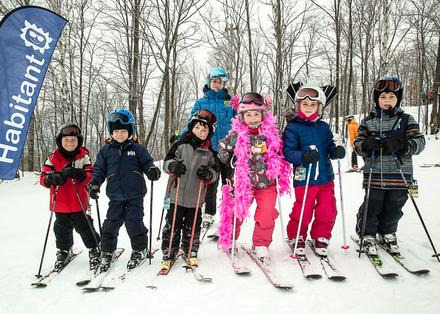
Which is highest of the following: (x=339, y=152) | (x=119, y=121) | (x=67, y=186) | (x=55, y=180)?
(x=119, y=121)

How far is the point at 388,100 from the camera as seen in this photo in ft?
9.87

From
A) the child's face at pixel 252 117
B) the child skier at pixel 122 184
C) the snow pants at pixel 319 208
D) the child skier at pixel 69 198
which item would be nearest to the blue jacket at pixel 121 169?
the child skier at pixel 122 184

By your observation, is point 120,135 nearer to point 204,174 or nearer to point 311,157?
point 204,174

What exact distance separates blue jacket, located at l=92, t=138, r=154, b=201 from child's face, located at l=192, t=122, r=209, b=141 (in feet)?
2.49

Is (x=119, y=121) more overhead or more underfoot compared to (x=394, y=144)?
more overhead

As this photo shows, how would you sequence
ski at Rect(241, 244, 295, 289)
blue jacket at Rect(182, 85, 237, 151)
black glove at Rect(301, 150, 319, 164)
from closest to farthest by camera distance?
ski at Rect(241, 244, 295, 289) < black glove at Rect(301, 150, 319, 164) < blue jacket at Rect(182, 85, 237, 151)

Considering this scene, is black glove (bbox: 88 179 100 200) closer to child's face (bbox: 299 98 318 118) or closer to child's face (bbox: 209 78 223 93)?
child's face (bbox: 209 78 223 93)

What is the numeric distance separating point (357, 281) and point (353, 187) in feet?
15.1

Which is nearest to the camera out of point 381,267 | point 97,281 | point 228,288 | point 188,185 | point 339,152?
point 228,288

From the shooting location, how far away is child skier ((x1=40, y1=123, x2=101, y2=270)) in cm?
296

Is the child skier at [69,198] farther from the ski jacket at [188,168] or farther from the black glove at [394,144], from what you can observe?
the black glove at [394,144]

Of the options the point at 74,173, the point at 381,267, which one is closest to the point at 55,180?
the point at 74,173

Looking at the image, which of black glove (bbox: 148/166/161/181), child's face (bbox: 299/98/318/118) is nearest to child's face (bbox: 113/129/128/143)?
black glove (bbox: 148/166/161/181)

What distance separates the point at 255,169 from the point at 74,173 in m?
2.18
